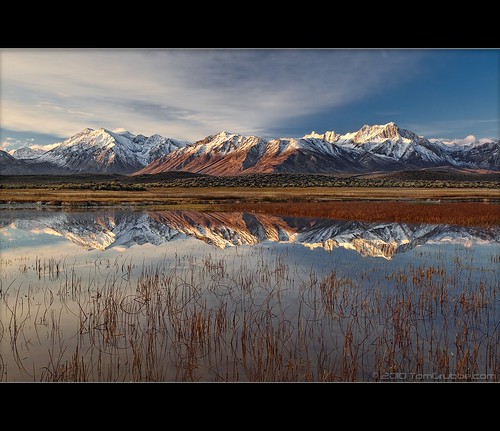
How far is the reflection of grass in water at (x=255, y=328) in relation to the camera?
756 cm

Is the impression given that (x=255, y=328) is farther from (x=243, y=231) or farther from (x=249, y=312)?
(x=243, y=231)

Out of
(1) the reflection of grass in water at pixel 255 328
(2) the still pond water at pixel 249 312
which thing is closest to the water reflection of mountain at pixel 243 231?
(2) the still pond water at pixel 249 312

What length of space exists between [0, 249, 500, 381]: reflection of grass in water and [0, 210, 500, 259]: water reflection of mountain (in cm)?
764

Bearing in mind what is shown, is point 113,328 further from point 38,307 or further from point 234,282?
point 234,282

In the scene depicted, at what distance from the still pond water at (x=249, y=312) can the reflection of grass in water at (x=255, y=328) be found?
0.04 meters

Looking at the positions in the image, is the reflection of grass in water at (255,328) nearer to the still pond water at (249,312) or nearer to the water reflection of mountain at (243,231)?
the still pond water at (249,312)

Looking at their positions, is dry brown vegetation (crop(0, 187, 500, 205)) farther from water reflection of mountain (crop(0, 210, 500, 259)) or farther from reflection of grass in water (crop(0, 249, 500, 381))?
reflection of grass in water (crop(0, 249, 500, 381))

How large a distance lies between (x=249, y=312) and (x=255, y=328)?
1.17m

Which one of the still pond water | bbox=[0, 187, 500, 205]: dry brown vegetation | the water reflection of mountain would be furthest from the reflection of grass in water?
bbox=[0, 187, 500, 205]: dry brown vegetation

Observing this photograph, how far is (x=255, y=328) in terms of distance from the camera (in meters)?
9.45
